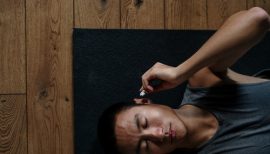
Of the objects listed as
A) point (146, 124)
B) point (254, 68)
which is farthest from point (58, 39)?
point (254, 68)

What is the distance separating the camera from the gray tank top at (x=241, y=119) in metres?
1.16

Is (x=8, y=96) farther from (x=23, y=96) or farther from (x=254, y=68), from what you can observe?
(x=254, y=68)

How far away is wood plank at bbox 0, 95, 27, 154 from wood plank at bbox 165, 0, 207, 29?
0.64m

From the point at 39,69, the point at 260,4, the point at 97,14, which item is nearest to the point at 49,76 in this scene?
the point at 39,69

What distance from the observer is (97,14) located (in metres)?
1.40

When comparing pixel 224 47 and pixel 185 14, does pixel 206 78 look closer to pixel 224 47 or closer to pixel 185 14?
pixel 224 47

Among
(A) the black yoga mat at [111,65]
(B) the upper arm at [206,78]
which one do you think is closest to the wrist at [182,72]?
(B) the upper arm at [206,78]

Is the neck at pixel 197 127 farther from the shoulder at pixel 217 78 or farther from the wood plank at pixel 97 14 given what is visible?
the wood plank at pixel 97 14

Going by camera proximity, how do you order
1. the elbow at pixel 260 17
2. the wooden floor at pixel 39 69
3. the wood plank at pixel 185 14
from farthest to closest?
1. the wood plank at pixel 185 14
2. the wooden floor at pixel 39 69
3. the elbow at pixel 260 17

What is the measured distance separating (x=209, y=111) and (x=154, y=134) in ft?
0.75

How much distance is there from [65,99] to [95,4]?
1.25ft

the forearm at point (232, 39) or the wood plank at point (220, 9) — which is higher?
the wood plank at point (220, 9)

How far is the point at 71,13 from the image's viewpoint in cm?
137

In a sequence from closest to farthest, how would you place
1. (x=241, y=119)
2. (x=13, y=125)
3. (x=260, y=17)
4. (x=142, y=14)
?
(x=260, y=17), (x=241, y=119), (x=13, y=125), (x=142, y=14)
